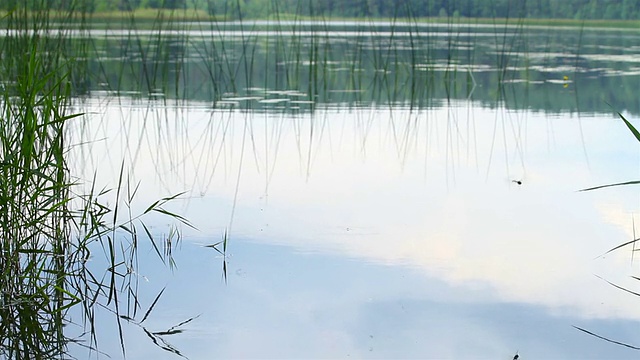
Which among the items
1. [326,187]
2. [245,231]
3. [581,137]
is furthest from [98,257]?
[581,137]

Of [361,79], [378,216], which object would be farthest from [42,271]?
[361,79]

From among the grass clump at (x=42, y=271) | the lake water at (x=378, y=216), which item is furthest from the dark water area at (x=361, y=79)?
the grass clump at (x=42, y=271)

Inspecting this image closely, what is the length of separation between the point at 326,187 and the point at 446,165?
59cm

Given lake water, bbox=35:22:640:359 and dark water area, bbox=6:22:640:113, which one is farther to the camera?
dark water area, bbox=6:22:640:113

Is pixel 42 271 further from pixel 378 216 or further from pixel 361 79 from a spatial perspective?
pixel 361 79

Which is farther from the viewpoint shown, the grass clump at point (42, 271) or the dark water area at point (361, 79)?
the dark water area at point (361, 79)

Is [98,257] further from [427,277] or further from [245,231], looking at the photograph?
[427,277]

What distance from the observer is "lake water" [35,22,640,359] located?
1.99 m

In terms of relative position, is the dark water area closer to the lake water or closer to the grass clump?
the lake water

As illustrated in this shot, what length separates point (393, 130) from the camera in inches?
173

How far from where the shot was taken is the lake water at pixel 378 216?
6.51ft

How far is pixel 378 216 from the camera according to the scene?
9.35 ft

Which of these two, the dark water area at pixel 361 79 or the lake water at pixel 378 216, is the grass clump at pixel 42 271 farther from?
the dark water area at pixel 361 79

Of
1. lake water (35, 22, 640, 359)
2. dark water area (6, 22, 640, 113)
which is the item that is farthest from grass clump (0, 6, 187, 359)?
dark water area (6, 22, 640, 113)
